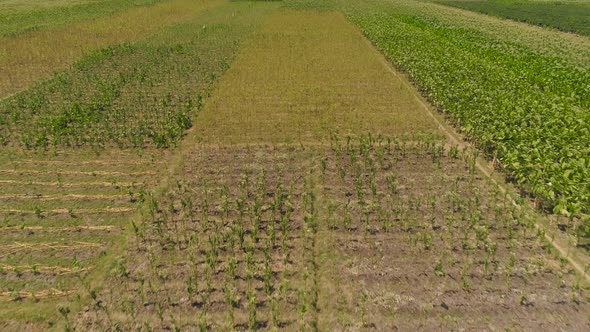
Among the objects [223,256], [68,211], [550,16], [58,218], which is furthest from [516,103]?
[550,16]

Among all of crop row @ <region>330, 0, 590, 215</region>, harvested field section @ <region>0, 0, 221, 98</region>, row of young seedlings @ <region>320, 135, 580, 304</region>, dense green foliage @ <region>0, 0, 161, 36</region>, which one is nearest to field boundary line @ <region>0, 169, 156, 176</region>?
row of young seedlings @ <region>320, 135, 580, 304</region>

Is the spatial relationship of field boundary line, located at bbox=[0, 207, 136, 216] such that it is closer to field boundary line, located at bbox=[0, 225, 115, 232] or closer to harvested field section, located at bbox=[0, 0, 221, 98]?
field boundary line, located at bbox=[0, 225, 115, 232]

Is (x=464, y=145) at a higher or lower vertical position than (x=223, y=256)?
higher

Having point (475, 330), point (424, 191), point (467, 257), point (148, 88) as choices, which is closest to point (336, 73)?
point (148, 88)

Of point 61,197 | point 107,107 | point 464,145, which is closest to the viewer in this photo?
point 61,197

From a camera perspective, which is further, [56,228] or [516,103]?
[516,103]

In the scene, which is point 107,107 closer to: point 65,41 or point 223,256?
Answer: point 223,256

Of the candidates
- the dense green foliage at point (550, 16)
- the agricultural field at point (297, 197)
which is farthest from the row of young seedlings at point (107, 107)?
the dense green foliage at point (550, 16)
